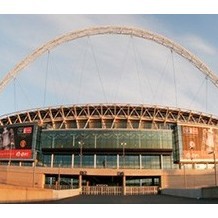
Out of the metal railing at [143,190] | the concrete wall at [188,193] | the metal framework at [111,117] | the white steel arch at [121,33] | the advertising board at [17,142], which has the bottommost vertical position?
the metal railing at [143,190]

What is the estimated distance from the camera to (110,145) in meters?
99.3

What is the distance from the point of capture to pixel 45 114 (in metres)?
112

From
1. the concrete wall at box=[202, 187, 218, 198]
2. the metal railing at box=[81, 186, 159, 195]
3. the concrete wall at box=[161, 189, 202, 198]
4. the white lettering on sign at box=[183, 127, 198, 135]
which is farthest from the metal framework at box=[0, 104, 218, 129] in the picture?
the concrete wall at box=[202, 187, 218, 198]

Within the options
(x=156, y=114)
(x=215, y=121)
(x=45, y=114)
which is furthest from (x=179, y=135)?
(x=45, y=114)

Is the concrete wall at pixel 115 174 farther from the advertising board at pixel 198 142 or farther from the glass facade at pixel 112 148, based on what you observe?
the advertising board at pixel 198 142

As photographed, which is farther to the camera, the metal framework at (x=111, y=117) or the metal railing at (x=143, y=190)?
the metal framework at (x=111, y=117)

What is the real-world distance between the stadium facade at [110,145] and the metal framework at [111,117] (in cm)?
28

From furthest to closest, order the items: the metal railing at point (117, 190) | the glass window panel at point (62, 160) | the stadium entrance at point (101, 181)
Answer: the glass window panel at point (62, 160) → the stadium entrance at point (101, 181) → the metal railing at point (117, 190)

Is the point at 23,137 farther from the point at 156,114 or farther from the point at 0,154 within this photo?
the point at 156,114

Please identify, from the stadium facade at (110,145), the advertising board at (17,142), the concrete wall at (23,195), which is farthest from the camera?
the advertising board at (17,142)

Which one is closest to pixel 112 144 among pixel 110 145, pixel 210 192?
pixel 110 145

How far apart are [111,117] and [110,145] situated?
1060 centimetres

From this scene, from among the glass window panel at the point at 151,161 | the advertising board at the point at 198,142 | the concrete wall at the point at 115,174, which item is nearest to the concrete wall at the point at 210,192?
the concrete wall at the point at 115,174

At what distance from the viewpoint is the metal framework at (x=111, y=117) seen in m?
107
